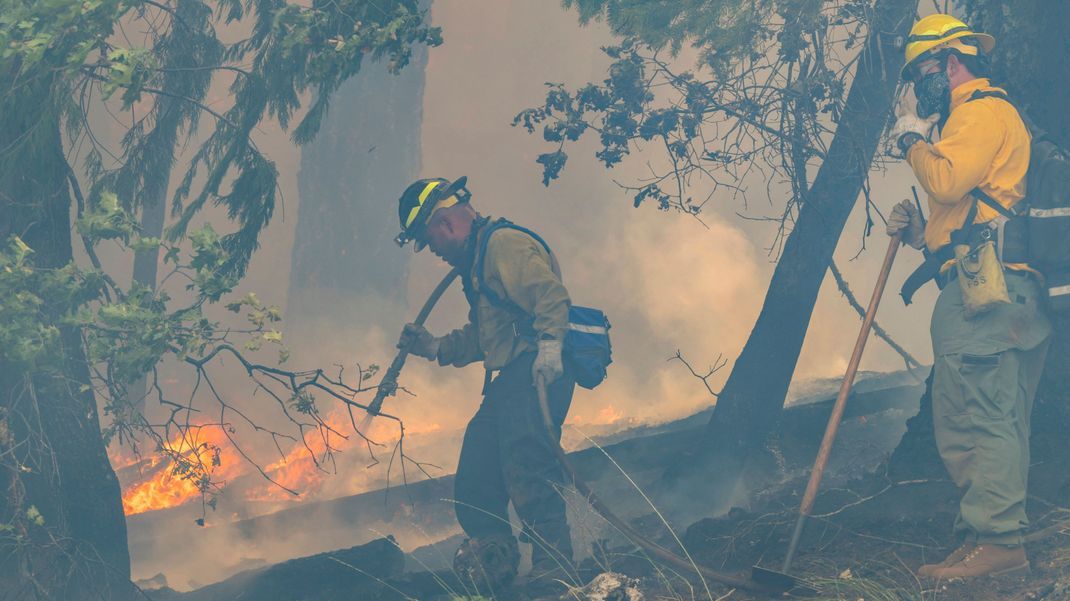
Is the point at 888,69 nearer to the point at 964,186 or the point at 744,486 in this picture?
the point at 964,186

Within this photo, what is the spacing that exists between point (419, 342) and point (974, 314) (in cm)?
316

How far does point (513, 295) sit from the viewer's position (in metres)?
5.43

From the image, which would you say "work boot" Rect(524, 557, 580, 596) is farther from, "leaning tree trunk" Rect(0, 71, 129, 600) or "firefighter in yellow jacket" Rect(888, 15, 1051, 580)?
"leaning tree trunk" Rect(0, 71, 129, 600)

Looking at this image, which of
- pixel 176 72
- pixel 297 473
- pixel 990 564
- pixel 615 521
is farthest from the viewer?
pixel 297 473

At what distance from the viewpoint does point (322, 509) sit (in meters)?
8.35

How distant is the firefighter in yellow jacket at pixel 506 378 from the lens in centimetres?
521

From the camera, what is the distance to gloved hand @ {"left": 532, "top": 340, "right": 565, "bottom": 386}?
17.1 feet

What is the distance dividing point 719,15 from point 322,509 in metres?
5.16

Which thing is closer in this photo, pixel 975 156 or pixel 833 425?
pixel 975 156

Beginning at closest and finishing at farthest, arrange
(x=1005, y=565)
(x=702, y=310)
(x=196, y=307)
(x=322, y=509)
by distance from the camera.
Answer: (x=1005, y=565)
(x=196, y=307)
(x=322, y=509)
(x=702, y=310)

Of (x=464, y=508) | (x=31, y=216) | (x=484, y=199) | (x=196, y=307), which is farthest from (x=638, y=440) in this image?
(x=484, y=199)

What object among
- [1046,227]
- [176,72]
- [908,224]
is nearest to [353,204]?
[176,72]

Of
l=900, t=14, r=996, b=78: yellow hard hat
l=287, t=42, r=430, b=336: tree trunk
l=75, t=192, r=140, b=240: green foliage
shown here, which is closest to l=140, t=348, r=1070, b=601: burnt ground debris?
l=900, t=14, r=996, b=78: yellow hard hat

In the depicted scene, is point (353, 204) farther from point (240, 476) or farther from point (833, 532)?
point (833, 532)
